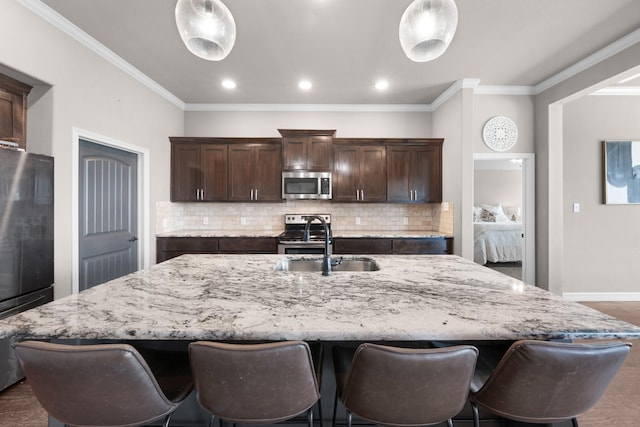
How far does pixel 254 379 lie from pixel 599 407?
236 cm

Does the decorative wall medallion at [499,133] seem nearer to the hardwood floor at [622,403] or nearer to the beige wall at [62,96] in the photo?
the hardwood floor at [622,403]

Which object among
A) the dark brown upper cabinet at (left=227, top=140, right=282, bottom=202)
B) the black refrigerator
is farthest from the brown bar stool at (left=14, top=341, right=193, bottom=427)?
the dark brown upper cabinet at (left=227, top=140, right=282, bottom=202)

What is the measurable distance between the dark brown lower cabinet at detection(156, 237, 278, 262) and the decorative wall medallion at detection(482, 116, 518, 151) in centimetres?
303

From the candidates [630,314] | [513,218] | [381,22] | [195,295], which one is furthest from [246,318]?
[513,218]

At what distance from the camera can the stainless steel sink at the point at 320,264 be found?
2.27m

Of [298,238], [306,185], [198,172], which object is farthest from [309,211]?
[198,172]

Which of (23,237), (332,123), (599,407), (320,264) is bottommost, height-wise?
(599,407)

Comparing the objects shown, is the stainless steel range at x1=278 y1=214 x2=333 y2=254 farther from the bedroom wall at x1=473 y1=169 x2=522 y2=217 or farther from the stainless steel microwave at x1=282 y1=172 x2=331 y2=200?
the bedroom wall at x1=473 y1=169 x2=522 y2=217

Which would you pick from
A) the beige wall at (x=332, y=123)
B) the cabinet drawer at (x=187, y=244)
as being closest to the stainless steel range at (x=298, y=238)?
the cabinet drawer at (x=187, y=244)

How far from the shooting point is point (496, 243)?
6.20 metres

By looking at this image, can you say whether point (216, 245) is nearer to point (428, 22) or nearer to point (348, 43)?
point (348, 43)

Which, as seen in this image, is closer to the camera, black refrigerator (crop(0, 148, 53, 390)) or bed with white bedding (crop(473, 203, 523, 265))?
black refrigerator (crop(0, 148, 53, 390))

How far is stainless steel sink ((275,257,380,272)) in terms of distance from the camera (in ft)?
7.44

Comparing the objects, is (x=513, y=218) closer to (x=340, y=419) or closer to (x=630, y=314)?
(x=630, y=314)
